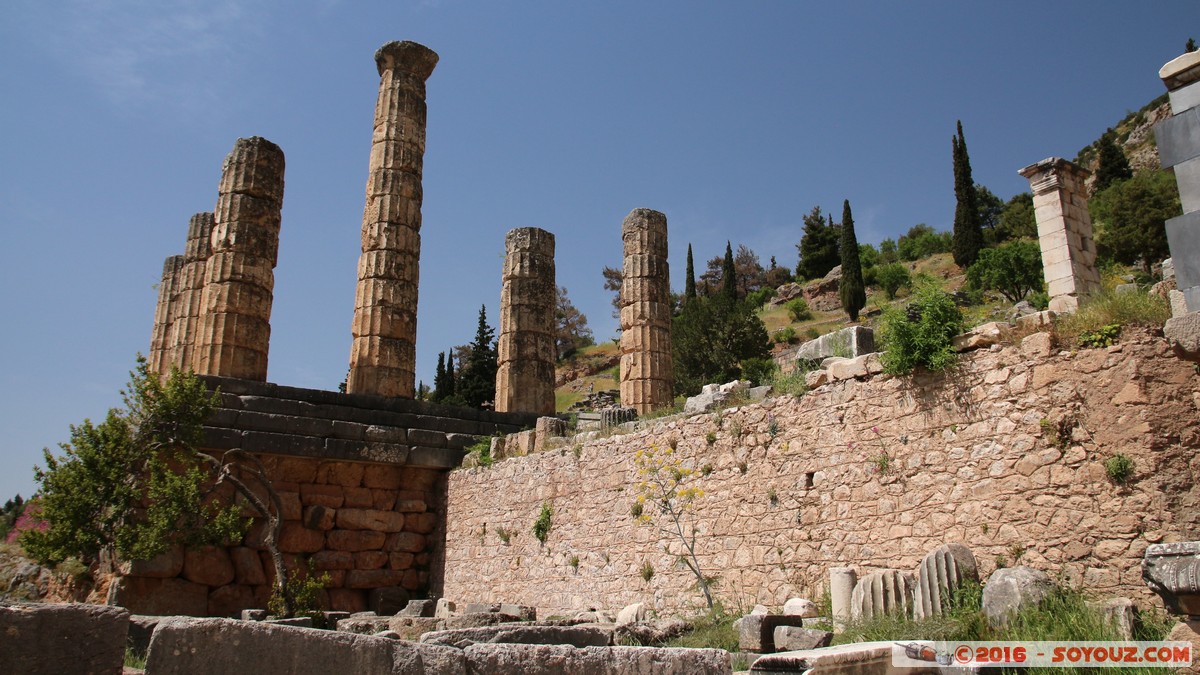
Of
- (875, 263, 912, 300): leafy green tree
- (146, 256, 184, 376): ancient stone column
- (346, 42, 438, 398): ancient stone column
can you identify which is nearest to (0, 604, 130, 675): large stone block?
(346, 42, 438, 398): ancient stone column

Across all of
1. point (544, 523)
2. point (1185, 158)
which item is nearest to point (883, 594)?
point (1185, 158)

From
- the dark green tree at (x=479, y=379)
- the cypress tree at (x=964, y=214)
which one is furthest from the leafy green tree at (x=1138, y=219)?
the dark green tree at (x=479, y=379)

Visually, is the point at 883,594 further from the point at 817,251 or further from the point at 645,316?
the point at 817,251

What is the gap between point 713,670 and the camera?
4.81 metres

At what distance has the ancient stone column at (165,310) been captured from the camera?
2300cm

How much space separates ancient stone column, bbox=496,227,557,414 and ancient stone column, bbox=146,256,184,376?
10.4m

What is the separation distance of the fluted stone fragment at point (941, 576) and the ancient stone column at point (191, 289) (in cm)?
1670

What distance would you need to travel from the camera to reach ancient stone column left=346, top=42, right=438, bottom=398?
16406mm

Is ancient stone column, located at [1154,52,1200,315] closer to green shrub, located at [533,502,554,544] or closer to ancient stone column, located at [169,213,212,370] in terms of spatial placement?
green shrub, located at [533,502,554,544]

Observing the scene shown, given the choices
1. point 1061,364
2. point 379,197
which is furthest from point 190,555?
point 1061,364

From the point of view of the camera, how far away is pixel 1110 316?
704 cm

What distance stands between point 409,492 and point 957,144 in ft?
144

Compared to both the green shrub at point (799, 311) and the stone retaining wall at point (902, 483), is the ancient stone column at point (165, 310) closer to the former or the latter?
the stone retaining wall at point (902, 483)

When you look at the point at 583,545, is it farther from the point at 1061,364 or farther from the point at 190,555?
the point at 1061,364
